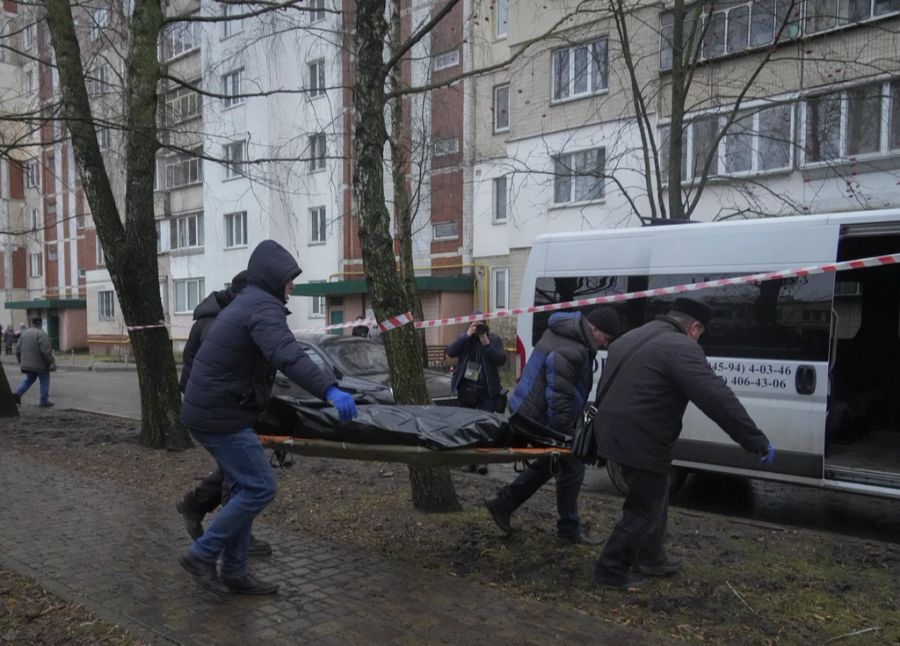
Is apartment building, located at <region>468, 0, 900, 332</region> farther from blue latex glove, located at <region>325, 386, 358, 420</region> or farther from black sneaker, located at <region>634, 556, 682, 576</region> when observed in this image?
blue latex glove, located at <region>325, 386, 358, 420</region>

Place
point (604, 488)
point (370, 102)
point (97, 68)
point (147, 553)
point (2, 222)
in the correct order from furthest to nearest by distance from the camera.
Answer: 1. point (2, 222)
2. point (97, 68)
3. point (604, 488)
4. point (370, 102)
5. point (147, 553)

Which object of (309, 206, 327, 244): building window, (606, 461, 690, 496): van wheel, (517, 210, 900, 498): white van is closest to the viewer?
(517, 210, 900, 498): white van

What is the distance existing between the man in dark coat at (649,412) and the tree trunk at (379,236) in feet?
6.25

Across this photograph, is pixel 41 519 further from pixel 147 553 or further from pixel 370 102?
pixel 370 102

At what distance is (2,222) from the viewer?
1816 inches

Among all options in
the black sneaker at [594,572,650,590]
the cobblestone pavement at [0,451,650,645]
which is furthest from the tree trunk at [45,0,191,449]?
the black sneaker at [594,572,650,590]

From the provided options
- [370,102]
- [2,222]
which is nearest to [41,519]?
[370,102]

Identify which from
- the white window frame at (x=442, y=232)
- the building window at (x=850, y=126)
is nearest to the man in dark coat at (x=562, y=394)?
the building window at (x=850, y=126)

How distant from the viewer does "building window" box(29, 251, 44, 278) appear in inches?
1889

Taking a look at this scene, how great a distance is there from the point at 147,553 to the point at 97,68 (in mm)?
10028

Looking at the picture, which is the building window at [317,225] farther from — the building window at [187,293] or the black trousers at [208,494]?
the black trousers at [208,494]

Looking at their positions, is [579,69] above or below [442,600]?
above

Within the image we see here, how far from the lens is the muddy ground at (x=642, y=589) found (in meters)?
4.02

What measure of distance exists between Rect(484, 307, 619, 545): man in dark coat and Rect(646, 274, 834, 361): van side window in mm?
1756
